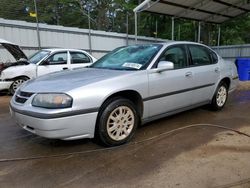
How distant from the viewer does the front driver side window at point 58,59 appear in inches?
354

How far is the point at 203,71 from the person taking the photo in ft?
17.8

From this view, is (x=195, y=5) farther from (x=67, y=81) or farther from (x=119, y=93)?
(x=67, y=81)

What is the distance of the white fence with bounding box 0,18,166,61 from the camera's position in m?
11.7

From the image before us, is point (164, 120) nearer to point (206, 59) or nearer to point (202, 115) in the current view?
point (202, 115)

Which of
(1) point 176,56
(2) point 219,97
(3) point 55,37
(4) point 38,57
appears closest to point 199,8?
(3) point 55,37

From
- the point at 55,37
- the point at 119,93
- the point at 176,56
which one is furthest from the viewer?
the point at 55,37

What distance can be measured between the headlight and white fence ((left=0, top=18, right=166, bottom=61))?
29.4ft

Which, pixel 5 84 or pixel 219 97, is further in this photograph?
pixel 5 84

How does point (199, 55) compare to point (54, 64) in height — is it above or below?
above

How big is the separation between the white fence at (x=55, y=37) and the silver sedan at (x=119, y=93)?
7.85 m

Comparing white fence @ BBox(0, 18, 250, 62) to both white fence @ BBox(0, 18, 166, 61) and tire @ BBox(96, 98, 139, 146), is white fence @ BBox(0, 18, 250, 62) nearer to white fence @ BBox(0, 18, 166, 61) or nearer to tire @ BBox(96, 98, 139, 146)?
white fence @ BBox(0, 18, 166, 61)

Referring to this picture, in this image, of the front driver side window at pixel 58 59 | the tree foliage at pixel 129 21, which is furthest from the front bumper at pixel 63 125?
the tree foliage at pixel 129 21

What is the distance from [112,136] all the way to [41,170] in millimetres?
1077

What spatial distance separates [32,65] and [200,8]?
372 inches
